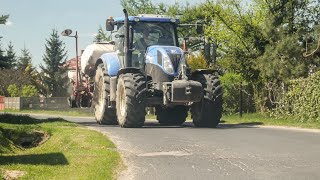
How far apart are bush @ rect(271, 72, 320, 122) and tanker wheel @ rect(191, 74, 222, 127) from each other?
5.09 metres

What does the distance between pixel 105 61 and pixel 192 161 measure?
10.9 m

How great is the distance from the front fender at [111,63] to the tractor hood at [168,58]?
7.13 feet

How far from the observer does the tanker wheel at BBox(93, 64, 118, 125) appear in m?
19.0

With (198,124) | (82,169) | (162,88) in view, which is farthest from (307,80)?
(82,169)

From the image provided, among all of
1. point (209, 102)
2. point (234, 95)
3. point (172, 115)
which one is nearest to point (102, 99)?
point (172, 115)

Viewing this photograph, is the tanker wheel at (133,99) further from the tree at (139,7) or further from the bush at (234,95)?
the tree at (139,7)

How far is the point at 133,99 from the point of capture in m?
16.4

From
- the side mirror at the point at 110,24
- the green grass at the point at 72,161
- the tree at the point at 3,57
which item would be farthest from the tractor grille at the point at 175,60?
the tree at the point at 3,57

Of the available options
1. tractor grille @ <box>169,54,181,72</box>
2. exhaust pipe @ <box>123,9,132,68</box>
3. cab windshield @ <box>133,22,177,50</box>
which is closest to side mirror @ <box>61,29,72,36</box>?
cab windshield @ <box>133,22,177,50</box>

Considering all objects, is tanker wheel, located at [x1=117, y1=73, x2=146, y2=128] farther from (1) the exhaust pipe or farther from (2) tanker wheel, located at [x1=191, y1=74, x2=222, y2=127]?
(2) tanker wheel, located at [x1=191, y1=74, x2=222, y2=127]

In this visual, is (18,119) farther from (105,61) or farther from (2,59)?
(105,61)

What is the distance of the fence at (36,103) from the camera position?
55.6 metres

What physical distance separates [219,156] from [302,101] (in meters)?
12.5

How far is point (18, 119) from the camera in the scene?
2134 centimetres
